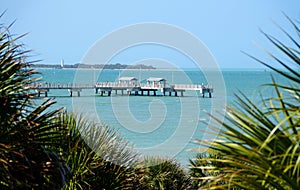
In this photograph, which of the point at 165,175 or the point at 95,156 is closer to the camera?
the point at 95,156

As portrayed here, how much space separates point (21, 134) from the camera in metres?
5.58

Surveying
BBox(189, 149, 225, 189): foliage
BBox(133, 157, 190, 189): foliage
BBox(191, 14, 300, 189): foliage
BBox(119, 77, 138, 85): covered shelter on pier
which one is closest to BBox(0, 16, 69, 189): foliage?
BBox(189, 149, 225, 189): foliage

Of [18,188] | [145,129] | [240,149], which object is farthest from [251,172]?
[145,129]

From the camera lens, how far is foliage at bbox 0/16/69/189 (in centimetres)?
536

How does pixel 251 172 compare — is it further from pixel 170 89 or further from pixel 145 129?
pixel 170 89

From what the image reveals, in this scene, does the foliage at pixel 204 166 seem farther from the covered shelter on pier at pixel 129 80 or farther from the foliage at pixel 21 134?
the covered shelter on pier at pixel 129 80

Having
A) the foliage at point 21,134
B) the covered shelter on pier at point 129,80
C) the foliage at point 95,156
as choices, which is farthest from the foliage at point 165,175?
the covered shelter on pier at point 129,80

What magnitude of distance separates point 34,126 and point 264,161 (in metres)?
2.83

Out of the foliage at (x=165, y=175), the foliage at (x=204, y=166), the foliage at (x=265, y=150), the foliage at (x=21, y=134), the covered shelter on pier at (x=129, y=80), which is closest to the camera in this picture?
the foliage at (x=265, y=150)

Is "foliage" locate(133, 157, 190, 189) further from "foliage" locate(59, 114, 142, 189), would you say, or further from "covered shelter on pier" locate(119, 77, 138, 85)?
"covered shelter on pier" locate(119, 77, 138, 85)

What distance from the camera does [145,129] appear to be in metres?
60.8

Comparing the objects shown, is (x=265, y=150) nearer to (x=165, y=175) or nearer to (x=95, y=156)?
(x=95, y=156)

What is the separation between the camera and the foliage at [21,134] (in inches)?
211

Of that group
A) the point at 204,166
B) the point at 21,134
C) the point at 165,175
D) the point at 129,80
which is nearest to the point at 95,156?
the point at 204,166
